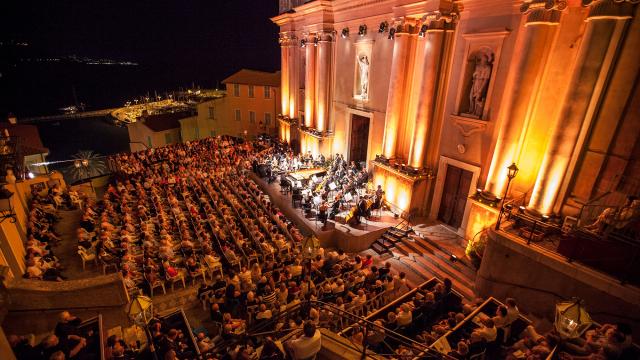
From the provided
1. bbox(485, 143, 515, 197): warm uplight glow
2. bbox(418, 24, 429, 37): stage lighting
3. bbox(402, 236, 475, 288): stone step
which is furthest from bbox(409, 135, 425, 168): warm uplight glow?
bbox(418, 24, 429, 37): stage lighting

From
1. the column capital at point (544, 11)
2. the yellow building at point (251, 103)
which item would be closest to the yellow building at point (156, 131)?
the yellow building at point (251, 103)

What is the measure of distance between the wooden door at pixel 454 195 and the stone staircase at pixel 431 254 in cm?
86

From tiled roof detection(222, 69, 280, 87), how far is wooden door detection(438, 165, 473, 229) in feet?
70.1

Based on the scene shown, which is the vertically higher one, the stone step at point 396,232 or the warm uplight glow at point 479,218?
the warm uplight glow at point 479,218

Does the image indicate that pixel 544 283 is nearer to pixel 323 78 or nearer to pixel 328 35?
pixel 323 78

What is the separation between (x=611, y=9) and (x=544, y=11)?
1660mm

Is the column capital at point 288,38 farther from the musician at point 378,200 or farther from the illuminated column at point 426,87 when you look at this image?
the musician at point 378,200

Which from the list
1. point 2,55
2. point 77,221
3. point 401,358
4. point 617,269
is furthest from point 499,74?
point 2,55

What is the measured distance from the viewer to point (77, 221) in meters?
13.9

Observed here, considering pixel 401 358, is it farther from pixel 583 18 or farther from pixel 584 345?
pixel 583 18

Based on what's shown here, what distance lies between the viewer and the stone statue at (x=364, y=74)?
1720cm

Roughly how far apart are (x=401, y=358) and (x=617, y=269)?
206 inches

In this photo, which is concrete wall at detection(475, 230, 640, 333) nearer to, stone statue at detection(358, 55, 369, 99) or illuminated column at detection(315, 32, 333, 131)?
stone statue at detection(358, 55, 369, 99)

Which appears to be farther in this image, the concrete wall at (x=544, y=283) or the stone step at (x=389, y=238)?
the stone step at (x=389, y=238)
